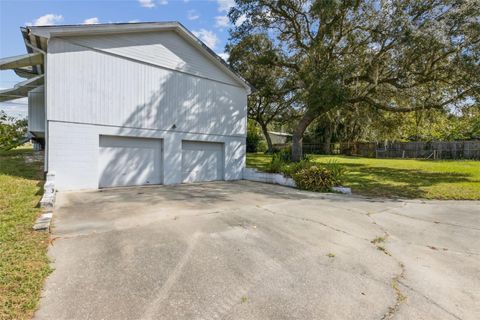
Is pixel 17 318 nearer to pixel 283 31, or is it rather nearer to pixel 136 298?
pixel 136 298

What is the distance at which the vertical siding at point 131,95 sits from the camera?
8.37 meters

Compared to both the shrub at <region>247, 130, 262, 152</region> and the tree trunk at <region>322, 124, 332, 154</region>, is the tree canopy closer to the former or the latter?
the shrub at <region>247, 130, 262, 152</region>

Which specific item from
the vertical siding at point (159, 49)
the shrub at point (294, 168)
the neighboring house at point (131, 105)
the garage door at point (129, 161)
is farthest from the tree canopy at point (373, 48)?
the garage door at point (129, 161)

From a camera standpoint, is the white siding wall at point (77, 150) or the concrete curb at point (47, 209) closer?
the concrete curb at point (47, 209)

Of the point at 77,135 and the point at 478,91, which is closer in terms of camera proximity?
the point at 77,135

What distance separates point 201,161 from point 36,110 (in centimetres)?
679

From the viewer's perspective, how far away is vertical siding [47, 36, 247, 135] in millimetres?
8367

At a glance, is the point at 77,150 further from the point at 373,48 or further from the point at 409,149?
the point at 409,149

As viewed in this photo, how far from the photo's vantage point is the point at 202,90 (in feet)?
38.7

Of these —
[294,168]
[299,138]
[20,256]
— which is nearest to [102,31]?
[20,256]

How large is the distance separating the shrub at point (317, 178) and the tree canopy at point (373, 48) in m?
2.77

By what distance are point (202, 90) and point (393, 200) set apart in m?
8.30

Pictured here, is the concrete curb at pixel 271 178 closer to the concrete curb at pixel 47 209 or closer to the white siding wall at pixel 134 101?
the white siding wall at pixel 134 101

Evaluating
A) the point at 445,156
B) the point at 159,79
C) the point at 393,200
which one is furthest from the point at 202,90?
the point at 445,156
